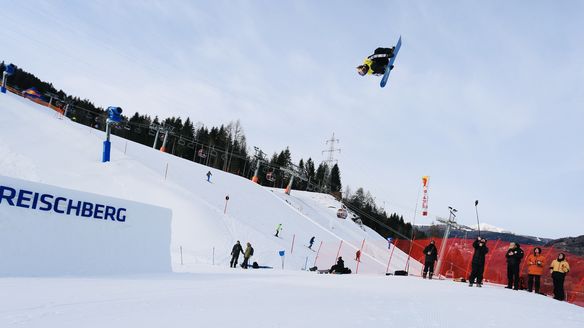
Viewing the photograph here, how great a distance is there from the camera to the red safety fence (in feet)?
45.5

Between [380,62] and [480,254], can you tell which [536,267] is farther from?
[380,62]

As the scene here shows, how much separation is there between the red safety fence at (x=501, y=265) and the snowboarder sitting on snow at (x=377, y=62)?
8.90m

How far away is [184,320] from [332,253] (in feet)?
90.2

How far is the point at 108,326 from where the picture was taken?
3236mm

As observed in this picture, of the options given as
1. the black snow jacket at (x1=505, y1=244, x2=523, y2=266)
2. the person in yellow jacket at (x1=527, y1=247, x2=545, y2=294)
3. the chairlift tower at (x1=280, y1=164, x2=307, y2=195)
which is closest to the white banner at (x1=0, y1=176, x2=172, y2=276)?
the black snow jacket at (x1=505, y1=244, x2=523, y2=266)

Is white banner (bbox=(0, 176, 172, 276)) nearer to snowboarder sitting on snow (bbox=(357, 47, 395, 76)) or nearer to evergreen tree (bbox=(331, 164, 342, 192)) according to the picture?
snowboarder sitting on snow (bbox=(357, 47, 395, 76))

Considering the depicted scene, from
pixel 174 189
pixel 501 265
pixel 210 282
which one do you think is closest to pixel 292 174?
pixel 174 189

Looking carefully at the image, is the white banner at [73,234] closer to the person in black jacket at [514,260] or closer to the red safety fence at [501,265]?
the person in black jacket at [514,260]

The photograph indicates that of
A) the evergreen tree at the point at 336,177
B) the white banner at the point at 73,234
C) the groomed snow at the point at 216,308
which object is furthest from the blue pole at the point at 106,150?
the evergreen tree at the point at 336,177

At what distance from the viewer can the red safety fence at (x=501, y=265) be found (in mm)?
13859

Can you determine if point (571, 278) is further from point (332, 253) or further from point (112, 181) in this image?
point (112, 181)

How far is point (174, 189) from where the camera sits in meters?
26.2

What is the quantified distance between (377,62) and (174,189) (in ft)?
59.4

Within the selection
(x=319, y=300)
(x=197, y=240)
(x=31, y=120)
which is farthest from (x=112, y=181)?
(x=319, y=300)
